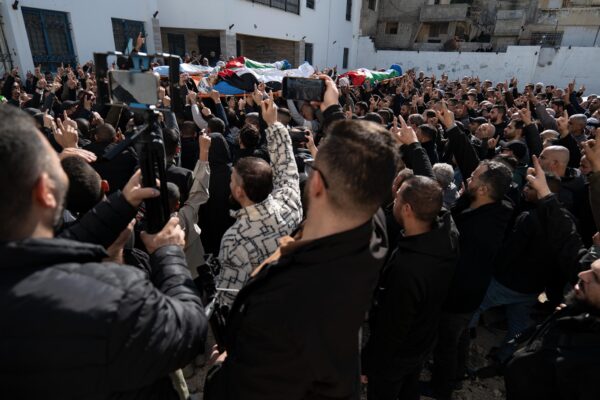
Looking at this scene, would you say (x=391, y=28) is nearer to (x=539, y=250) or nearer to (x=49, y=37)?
(x=49, y=37)

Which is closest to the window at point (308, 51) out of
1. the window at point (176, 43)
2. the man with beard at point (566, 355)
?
the window at point (176, 43)

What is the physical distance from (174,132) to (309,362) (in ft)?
8.46

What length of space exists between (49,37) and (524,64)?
86.8 feet

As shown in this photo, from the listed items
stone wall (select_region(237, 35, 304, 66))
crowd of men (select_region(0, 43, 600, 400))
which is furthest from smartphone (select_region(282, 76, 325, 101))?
stone wall (select_region(237, 35, 304, 66))

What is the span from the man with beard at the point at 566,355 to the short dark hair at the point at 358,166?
1093 millimetres

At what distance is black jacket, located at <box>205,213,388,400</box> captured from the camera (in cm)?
115

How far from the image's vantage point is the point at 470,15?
3081 centimetres

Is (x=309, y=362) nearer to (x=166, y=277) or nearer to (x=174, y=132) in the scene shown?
(x=166, y=277)

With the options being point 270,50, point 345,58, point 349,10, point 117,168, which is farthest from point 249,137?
point 349,10

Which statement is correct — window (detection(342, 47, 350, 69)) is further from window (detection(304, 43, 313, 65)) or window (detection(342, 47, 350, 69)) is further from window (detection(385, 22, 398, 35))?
window (detection(385, 22, 398, 35))

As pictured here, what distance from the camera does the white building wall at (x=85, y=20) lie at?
9.78 meters

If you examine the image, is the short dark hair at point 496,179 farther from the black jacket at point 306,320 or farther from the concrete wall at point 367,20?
the concrete wall at point 367,20

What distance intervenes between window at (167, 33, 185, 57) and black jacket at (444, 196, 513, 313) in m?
18.3

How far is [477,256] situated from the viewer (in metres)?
2.56
